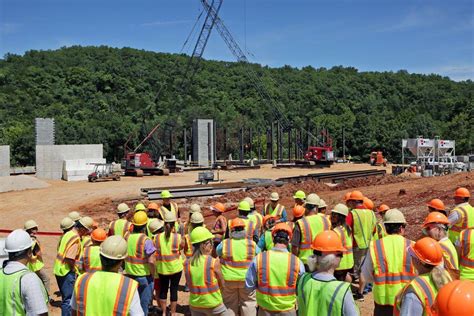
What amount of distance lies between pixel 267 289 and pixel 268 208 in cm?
463

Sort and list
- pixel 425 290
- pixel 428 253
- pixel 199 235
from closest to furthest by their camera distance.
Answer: pixel 425 290, pixel 428 253, pixel 199 235

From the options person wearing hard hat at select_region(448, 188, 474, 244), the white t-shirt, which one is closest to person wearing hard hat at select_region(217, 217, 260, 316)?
the white t-shirt

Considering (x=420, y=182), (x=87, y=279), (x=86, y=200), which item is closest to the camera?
(x=87, y=279)

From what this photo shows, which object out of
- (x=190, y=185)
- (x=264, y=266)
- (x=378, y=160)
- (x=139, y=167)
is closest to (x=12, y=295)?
(x=264, y=266)

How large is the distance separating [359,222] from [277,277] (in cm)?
320

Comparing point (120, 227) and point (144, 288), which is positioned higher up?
point (120, 227)

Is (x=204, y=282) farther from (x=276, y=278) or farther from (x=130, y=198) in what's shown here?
(x=130, y=198)

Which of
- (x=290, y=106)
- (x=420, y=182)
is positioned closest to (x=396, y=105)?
(x=290, y=106)

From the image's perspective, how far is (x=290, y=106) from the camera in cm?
10562

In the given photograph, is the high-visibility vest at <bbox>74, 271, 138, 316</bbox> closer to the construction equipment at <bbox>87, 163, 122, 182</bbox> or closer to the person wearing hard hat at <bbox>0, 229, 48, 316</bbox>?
the person wearing hard hat at <bbox>0, 229, 48, 316</bbox>

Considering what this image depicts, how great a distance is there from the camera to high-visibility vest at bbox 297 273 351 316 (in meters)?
3.47

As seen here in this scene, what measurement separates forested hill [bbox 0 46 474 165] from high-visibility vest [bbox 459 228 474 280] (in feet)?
168

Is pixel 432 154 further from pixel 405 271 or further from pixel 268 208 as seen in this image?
pixel 405 271

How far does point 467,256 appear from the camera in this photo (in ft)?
17.2
